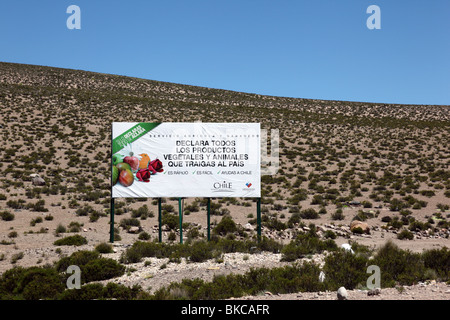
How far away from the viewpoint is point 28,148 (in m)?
37.5

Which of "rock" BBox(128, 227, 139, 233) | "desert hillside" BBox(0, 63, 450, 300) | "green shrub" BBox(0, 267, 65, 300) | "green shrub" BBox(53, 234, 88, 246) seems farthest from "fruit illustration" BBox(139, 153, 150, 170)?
"green shrub" BBox(0, 267, 65, 300)

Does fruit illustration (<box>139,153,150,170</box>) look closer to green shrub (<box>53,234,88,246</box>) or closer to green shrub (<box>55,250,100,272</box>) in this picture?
green shrub (<box>53,234,88,246</box>)

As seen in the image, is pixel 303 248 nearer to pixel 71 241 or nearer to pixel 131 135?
pixel 131 135

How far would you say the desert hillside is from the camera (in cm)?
1748

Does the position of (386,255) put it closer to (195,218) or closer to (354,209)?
(195,218)

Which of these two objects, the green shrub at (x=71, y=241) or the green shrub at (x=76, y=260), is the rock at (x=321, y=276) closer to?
the green shrub at (x=76, y=260)

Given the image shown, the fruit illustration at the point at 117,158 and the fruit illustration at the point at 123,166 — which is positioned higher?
the fruit illustration at the point at 117,158

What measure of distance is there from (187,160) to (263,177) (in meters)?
20.1

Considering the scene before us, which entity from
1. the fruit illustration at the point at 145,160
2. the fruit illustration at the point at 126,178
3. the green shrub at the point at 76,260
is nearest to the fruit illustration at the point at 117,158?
the fruit illustration at the point at 126,178

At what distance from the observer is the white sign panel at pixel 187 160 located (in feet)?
46.6

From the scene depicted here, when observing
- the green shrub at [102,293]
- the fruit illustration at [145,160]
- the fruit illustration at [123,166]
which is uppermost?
the fruit illustration at [145,160]

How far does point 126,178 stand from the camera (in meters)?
14.4

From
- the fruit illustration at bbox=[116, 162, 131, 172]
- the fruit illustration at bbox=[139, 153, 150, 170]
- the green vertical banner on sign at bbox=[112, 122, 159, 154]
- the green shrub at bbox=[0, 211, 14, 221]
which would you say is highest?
the green vertical banner on sign at bbox=[112, 122, 159, 154]
